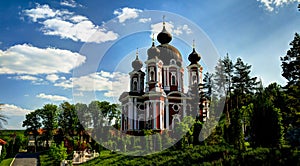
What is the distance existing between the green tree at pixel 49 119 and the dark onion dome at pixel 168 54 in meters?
21.0

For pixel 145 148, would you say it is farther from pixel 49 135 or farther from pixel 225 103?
pixel 49 135

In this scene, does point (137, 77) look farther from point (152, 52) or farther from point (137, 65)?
point (152, 52)

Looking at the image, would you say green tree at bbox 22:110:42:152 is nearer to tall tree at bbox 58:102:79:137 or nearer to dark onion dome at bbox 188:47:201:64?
tall tree at bbox 58:102:79:137

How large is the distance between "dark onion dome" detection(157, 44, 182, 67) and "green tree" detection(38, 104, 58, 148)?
68.9 feet

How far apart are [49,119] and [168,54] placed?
22610mm

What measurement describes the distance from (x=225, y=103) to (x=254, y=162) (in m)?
16.3

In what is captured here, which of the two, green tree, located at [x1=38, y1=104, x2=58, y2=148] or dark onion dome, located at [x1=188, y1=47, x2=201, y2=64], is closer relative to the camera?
dark onion dome, located at [x1=188, y1=47, x2=201, y2=64]

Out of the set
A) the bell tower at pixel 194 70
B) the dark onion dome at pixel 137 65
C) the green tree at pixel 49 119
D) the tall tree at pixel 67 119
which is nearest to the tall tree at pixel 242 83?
the bell tower at pixel 194 70

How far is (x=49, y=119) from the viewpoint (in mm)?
40562

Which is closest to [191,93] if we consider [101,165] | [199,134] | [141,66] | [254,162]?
[141,66]

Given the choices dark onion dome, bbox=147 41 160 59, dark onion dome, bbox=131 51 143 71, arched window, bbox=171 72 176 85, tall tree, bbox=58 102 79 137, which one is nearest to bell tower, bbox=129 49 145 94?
dark onion dome, bbox=131 51 143 71

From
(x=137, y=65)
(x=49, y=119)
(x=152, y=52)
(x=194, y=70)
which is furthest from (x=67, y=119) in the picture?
(x=194, y=70)

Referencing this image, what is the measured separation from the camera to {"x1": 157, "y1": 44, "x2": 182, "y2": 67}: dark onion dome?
1177 inches

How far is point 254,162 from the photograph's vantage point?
348 inches
